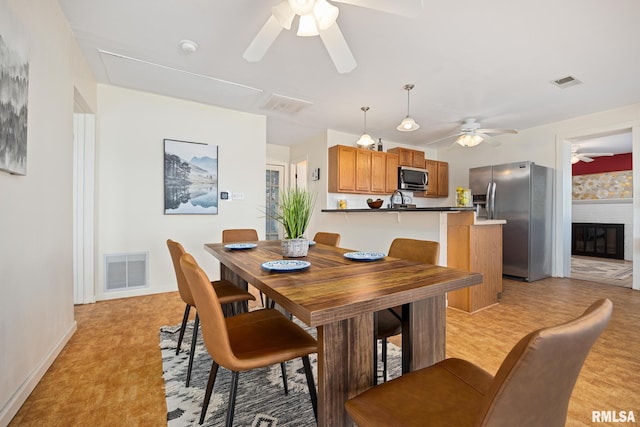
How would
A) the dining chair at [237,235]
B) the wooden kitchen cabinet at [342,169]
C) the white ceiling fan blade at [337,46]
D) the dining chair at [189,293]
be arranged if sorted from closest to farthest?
the dining chair at [189,293] → the white ceiling fan blade at [337,46] → the dining chair at [237,235] → the wooden kitchen cabinet at [342,169]

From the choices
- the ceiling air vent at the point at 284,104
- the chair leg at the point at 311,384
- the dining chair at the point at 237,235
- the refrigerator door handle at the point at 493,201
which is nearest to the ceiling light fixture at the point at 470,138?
the refrigerator door handle at the point at 493,201

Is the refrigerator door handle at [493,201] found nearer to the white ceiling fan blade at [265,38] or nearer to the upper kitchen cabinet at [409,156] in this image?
the upper kitchen cabinet at [409,156]

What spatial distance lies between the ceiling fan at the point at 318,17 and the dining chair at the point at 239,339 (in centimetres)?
143

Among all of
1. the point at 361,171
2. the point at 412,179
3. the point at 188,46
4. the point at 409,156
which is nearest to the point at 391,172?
the point at 412,179

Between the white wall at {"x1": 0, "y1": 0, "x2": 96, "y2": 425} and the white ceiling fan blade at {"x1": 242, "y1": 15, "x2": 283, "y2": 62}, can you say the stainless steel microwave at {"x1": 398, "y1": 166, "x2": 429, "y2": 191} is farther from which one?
the white wall at {"x1": 0, "y1": 0, "x2": 96, "y2": 425}

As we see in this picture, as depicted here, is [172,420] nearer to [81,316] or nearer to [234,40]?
[81,316]

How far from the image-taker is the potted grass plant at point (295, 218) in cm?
162

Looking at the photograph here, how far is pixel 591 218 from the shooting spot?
6281mm

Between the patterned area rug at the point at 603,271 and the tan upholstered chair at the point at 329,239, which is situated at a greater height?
the tan upholstered chair at the point at 329,239

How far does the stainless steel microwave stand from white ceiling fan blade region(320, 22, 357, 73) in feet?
11.6

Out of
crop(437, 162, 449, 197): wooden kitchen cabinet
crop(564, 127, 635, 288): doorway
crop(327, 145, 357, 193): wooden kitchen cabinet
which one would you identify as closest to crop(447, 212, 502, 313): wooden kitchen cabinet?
crop(327, 145, 357, 193): wooden kitchen cabinet

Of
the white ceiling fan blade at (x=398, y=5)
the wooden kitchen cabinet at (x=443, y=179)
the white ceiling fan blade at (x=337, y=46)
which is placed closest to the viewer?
the white ceiling fan blade at (x=398, y=5)

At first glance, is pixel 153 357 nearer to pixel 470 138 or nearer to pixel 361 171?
pixel 361 171

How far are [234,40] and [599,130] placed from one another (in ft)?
16.2
